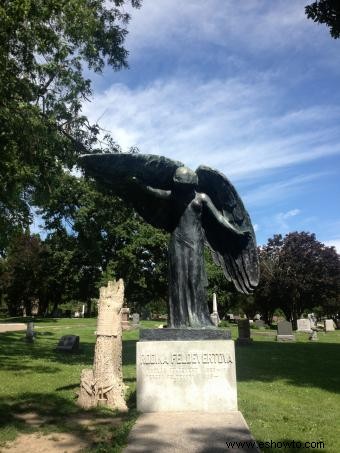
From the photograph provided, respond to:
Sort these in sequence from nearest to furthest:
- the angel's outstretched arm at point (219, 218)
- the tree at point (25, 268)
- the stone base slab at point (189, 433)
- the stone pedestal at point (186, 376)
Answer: the stone base slab at point (189, 433), the stone pedestal at point (186, 376), the angel's outstretched arm at point (219, 218), the tree at point (25, 268)

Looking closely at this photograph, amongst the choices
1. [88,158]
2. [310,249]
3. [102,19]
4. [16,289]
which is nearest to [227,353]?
[88,158]

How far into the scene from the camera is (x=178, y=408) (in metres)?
5.96

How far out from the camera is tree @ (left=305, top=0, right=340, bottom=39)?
11.8m

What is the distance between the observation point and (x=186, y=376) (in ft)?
19.7

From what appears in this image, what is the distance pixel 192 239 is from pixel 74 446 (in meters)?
3.10

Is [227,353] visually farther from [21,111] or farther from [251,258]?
[21,111]

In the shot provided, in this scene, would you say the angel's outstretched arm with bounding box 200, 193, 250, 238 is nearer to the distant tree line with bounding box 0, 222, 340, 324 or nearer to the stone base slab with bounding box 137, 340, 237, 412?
the stone base slab with bounding box 137, 340, 237, 412

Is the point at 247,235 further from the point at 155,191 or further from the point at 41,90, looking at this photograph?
the point at 41,90

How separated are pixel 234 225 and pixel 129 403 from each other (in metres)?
3.39

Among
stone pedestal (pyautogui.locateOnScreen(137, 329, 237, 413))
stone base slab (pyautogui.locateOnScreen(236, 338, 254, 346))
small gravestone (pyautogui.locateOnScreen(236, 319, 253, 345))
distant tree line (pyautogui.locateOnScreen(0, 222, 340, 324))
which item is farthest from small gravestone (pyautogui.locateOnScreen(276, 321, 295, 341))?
stone pedestal (pyautogui.locateOnScreen(137, 329, 237, 413))

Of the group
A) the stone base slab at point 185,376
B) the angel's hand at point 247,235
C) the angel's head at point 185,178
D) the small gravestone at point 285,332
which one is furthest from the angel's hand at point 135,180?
the small gravestone at point 285,332

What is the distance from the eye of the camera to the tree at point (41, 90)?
403 inches

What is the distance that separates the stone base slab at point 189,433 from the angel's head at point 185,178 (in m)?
3.03

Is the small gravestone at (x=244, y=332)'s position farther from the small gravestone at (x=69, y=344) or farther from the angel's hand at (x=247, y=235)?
the angel's hand at (x=247, y=235)
